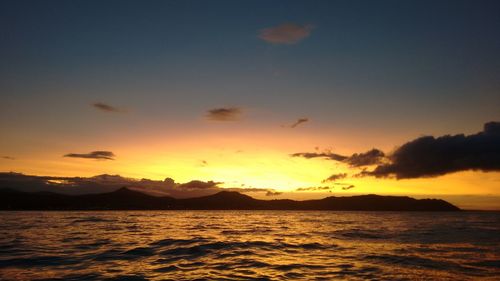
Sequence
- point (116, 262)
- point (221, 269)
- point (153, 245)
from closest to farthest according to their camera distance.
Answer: point (221, 269), point (116, 262), point (153, 245)

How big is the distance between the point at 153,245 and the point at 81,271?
45.7ft

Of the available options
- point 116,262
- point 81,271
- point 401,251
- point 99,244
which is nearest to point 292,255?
point 401,251

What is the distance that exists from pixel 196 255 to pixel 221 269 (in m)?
6.77

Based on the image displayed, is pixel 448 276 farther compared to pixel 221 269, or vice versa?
pixel 221 269

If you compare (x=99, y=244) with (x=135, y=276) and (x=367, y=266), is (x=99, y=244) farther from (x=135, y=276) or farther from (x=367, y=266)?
(x=367, y=266)

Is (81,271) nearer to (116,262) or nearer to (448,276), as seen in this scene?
(116,262)

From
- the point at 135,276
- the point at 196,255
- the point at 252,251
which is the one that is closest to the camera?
the point at 135,276

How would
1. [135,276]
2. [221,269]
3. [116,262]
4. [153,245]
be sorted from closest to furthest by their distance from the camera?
[135,276] < [221,269] < [116,262] < [153,245]

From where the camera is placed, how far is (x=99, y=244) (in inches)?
1426

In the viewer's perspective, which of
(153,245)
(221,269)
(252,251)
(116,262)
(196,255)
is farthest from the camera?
(153,245)

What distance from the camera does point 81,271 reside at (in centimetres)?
2245

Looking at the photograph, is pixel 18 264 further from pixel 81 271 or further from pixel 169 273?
pixel 169 273

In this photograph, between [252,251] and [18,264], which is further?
[252,251]

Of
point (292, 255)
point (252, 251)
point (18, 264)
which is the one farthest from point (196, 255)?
point (18, 264)
